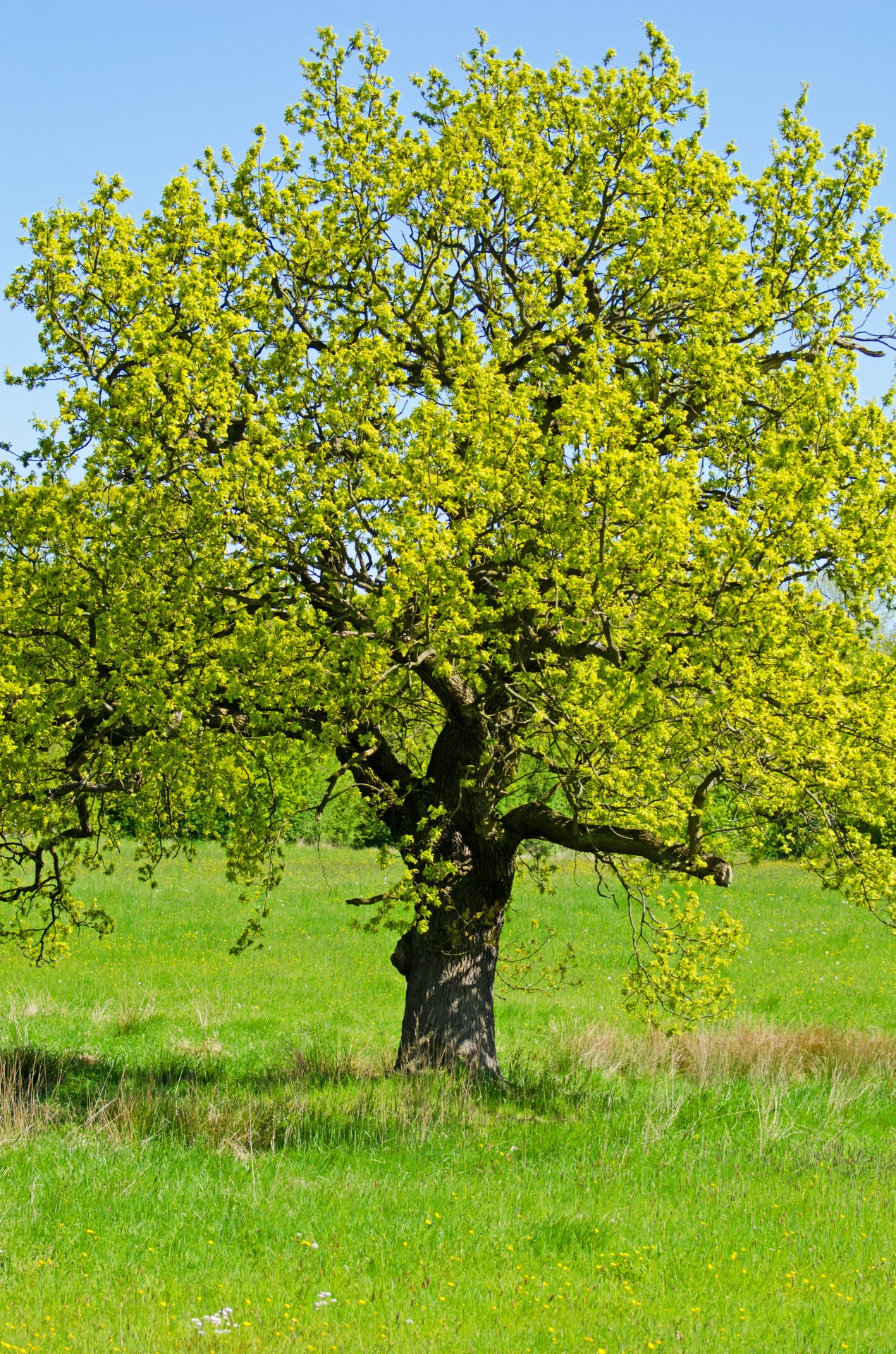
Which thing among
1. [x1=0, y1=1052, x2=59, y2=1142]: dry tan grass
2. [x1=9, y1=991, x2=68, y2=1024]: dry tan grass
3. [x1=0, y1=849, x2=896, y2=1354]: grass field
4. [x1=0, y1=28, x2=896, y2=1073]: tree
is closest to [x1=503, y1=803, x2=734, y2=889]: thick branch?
[x1=0, y1=28, x2=896, y2=1073]: tree

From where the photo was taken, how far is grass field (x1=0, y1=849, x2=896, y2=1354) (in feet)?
22.7

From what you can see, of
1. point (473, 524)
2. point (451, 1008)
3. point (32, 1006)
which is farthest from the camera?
point (32, 1006)

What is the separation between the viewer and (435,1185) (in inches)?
366

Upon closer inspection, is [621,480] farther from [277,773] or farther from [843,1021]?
[843,1021]

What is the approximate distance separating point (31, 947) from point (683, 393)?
31.3 ft

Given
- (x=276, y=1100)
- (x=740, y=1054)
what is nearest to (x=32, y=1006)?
(x=276, y=1100)

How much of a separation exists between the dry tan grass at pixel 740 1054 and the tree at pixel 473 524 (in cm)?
281

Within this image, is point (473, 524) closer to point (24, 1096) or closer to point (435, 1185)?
point (435, 1185)

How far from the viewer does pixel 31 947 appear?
12609mm

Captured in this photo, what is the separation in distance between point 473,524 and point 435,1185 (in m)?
5.55

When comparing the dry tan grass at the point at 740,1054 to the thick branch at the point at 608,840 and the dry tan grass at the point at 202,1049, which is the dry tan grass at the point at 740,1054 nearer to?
the thick branch at the point at 608,840

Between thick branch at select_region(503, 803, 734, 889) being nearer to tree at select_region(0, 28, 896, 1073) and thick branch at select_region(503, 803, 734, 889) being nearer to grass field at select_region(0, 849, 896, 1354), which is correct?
tree at select_region(0, 28, 896, 1073)

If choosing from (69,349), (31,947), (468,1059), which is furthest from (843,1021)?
(69,349)

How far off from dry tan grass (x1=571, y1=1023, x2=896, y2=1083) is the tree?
9.22ft
